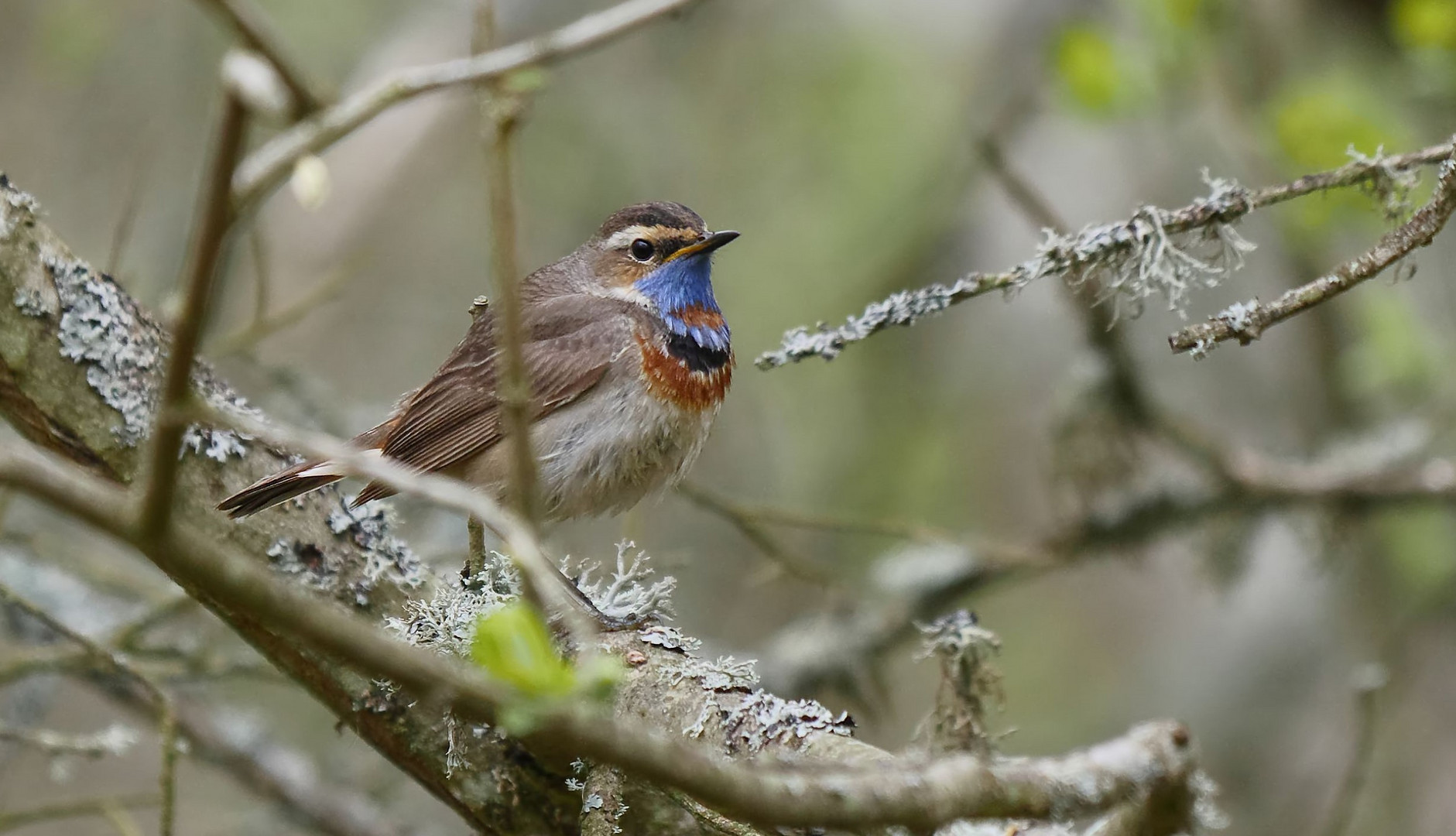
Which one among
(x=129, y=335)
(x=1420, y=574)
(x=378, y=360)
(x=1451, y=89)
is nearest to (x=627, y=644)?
(x=129, y=335)

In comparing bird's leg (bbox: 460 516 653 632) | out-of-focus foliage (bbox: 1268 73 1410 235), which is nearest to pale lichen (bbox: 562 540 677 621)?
bird's leg (bbox: 460 516 653 632)

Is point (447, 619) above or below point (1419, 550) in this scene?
below

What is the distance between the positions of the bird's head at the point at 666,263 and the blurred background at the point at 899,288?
0.76 m

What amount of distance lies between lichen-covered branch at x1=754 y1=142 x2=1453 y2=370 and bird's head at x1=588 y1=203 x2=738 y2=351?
1914mm

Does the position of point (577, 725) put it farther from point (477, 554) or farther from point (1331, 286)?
point (477, 554)

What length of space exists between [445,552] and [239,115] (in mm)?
3435


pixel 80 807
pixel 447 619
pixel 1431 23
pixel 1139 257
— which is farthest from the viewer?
pixel 1431 23

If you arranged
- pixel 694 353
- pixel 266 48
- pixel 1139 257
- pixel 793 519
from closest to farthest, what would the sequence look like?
pixel 266 48
pixel 1139 257
pixel 793 519
pixel 694 353

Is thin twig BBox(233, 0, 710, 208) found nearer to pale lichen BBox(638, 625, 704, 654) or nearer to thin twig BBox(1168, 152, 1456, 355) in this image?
thin twig BBox(1168, 152, 1456, 355)

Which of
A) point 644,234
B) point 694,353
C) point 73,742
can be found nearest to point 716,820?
point 73,742

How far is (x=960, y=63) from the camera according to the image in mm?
9148

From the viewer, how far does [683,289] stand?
5.18 m

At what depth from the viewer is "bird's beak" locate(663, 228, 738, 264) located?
5004mm

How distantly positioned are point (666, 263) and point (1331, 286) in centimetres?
297
